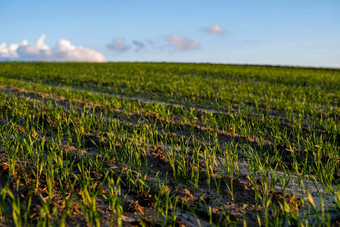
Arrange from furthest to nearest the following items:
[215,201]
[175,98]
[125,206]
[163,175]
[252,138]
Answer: [175,98]
[252,138]
[163,175]
[215,201]
[125,206]

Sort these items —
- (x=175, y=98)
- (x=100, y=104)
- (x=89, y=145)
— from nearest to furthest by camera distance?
(x=89, y=145), (x=100, y=104), (x=175, y=98)

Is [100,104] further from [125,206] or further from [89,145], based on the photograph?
[125,206]

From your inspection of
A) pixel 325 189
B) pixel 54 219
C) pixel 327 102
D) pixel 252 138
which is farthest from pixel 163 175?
pixel 327 102

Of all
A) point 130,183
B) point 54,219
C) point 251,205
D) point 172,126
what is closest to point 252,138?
point 172,126

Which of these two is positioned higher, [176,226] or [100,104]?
[100,104]

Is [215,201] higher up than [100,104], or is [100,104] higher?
[100,104]

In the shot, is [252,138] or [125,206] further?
[252,138]

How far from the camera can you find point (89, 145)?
4.01 m

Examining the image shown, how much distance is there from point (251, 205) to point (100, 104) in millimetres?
5256

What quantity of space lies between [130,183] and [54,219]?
2.80 feet

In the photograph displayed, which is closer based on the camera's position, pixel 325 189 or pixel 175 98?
pixel 325 189

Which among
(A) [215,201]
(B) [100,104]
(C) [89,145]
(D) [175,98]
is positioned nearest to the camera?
(A) [215,201]

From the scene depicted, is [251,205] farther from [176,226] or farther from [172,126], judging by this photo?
[172,126]

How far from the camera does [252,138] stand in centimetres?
478
